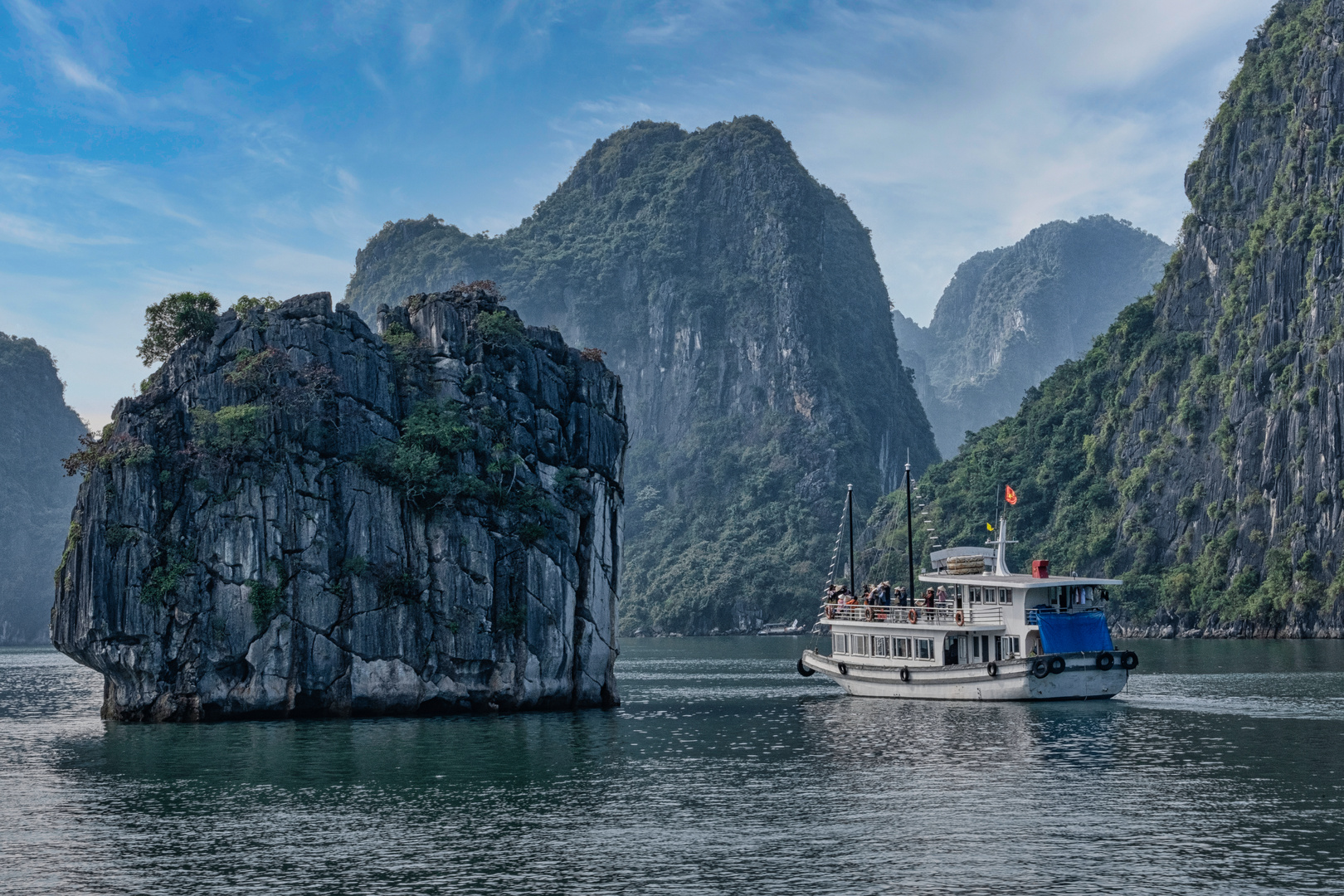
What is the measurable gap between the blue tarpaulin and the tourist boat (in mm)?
31

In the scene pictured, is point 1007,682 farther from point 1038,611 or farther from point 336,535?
point 336,535

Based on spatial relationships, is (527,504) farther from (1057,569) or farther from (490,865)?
(1057,569)

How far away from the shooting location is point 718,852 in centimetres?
2425

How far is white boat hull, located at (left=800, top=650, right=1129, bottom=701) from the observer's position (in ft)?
164

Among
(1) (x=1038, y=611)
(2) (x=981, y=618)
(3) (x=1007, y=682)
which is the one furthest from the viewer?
(2) (x=981, y=618)

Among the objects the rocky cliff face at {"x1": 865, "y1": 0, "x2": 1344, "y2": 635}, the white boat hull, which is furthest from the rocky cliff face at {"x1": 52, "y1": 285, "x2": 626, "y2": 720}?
the rocky cliff face at {"x1": 865, "y1": 0, "x2": 1344, "y2": 635}

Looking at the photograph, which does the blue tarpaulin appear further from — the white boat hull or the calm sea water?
the calm sea water

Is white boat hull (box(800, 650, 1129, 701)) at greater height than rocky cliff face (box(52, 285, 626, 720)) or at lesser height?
lesser

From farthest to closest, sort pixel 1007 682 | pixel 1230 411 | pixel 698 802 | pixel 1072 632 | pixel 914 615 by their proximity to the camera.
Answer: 1. pixel 1230 411
2. pixel 914 615
3. pixel 1072 632
4. pixel 1007 682
5. pixel 698 802

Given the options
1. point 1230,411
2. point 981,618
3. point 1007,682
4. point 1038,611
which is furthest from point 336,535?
point 1230,411

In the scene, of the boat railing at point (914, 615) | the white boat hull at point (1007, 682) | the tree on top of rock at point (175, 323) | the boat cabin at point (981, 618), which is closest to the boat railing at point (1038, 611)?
the boat cabin at point (981, 618)

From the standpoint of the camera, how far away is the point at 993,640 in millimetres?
52375

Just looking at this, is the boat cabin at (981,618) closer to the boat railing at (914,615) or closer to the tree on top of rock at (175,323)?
the boat railing at (914,615)

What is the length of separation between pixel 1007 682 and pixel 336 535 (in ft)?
81.9
